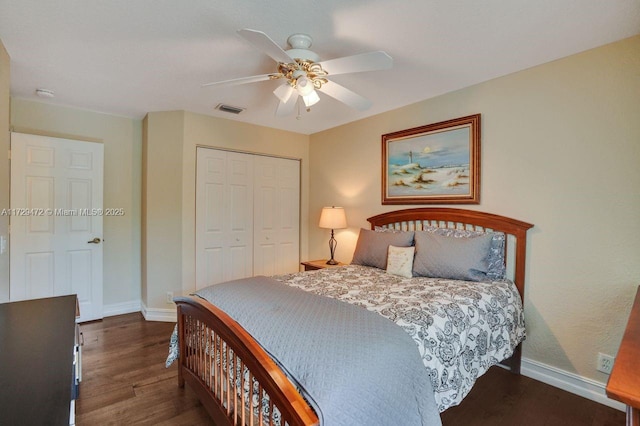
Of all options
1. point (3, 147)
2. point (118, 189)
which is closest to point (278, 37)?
point (3, 147)

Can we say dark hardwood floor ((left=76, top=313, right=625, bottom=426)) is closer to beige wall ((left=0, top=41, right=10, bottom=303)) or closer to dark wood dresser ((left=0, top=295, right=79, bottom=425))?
dark wood dresser ((left=0, top=295, right=79, bottom=425))

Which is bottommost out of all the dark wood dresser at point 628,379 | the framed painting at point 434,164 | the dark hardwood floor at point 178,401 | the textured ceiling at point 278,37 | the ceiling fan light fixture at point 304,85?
the dark hardwood floor at point 178,401

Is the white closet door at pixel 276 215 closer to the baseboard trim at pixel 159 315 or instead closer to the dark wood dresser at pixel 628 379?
Answer: the baseboard trim at pixel 159 315

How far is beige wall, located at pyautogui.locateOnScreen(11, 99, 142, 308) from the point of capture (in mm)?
3453

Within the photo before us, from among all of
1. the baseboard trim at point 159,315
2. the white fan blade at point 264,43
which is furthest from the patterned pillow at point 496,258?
the baseboard trim at point 159,315

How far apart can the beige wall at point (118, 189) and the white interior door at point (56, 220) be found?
14 centimetres

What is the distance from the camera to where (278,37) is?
1963 millimetres

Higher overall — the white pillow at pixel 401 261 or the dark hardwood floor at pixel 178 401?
the white pillow at pixel 401 261

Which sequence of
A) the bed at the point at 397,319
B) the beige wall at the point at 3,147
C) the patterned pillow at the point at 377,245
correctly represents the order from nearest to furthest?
1. the bed at the point at 397,319
2. the beige wall at the point at 3,147
3. the patterned pillow at the point at 377,245

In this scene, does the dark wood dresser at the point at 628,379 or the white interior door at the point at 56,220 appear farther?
the white interior door at the point at 56,220

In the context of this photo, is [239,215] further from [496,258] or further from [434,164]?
[496,258]

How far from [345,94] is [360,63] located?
408 mm

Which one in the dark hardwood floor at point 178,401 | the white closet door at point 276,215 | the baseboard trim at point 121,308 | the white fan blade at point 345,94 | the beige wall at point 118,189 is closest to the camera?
the dark hardwood floor at point 178,401

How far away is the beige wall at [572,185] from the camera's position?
6.53 ft
